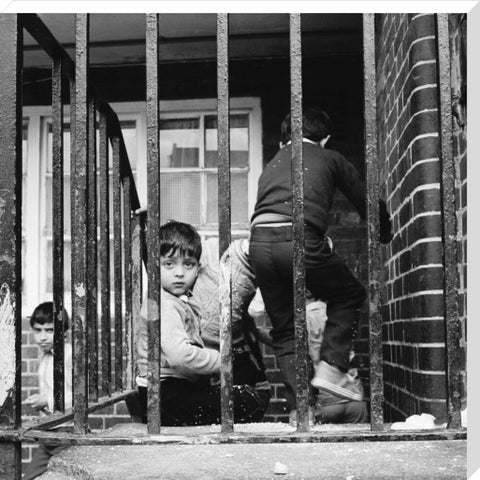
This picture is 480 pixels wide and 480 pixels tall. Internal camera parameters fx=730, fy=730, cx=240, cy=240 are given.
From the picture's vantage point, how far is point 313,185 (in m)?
3.11

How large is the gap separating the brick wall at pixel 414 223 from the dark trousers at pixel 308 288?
0.84 ft

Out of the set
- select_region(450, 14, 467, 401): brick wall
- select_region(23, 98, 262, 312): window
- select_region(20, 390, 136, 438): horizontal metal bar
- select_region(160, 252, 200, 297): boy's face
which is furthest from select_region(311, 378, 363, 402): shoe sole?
select_region(23, 98, 262, 312): window

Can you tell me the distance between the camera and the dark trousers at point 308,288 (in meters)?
2.99

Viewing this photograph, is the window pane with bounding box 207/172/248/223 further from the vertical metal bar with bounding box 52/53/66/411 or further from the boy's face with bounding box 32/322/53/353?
the vertical metal bar with bounding box 52/53/66/411

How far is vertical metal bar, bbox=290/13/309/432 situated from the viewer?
166 centimetres

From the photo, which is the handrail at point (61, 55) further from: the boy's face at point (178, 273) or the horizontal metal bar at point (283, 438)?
the horizontal metal bar at point (283, 438)

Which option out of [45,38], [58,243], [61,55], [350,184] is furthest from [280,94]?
[58,243]

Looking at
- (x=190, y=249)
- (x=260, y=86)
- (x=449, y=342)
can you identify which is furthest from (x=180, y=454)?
(x=260, y=86)

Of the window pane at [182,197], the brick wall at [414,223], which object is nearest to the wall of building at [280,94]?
the window pane at [182,197]

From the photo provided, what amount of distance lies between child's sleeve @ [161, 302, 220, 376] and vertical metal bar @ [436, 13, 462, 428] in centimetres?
142

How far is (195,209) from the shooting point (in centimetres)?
522

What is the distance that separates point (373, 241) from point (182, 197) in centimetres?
364

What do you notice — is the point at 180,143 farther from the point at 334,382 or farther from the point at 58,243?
the point at 58,243

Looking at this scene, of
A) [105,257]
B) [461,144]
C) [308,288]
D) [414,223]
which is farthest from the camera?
[308,288]
